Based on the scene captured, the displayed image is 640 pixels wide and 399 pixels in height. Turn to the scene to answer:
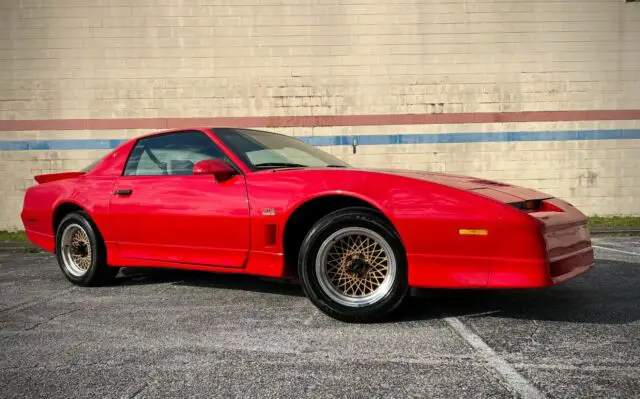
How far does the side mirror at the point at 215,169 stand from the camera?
342 centimetres

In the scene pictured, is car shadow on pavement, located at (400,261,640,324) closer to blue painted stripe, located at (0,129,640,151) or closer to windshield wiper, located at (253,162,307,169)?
windshield wiper, located at (253,162,307,169)

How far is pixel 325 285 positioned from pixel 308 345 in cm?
54

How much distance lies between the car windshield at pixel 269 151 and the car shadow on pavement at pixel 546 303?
129 centimetres

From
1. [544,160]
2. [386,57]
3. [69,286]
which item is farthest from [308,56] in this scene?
[69,286]

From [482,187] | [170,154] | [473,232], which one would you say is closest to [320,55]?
[170,154]

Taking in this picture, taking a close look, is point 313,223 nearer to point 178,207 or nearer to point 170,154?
point 178,207

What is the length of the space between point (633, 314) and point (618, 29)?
945 cm

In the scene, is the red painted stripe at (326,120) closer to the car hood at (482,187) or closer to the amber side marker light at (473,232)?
the car hood at (482,187)

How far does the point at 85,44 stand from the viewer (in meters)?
10.5

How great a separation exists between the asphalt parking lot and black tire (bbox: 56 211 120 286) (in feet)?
0.80

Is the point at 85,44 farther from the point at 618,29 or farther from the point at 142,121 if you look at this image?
the point at 618,29

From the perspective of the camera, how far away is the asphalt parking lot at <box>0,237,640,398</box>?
207 centimetres

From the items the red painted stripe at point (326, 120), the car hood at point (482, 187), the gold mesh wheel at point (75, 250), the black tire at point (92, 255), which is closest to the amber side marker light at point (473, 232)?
the car hood at point (482, 187)

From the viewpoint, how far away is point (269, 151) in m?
3.83
